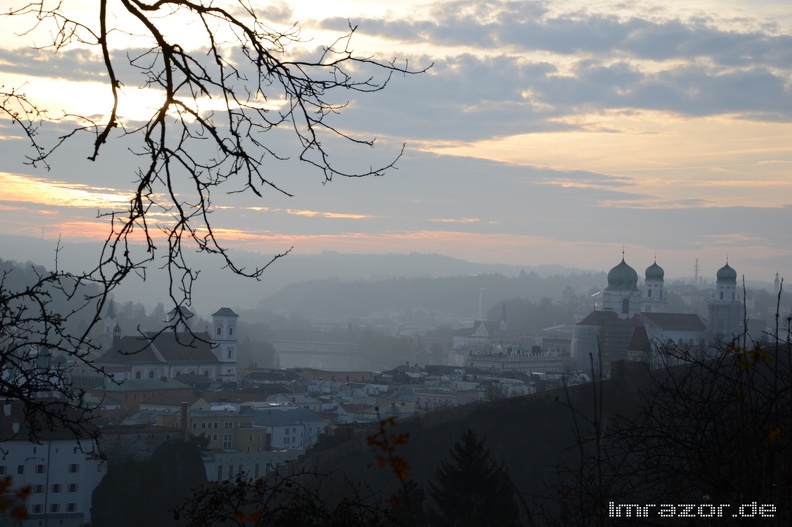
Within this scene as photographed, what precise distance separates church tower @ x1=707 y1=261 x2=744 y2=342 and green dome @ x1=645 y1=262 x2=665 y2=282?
435 cm

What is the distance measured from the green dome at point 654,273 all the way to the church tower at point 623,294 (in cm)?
331

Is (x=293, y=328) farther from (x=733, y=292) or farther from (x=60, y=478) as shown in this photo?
(x=60, y=478)

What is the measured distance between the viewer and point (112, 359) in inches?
2111

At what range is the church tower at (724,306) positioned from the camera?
7169 centimetres

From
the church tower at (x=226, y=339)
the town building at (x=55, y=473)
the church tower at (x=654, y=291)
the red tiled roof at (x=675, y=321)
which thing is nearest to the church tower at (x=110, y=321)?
the church tower at (x=226, y=339)

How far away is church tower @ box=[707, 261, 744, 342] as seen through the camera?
7169 centimetres

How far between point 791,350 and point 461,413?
21266 millimetres

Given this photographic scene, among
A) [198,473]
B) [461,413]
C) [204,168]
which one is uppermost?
[204,168]

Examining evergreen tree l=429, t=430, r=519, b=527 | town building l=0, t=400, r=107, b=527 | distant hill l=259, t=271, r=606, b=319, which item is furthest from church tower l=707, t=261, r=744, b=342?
distant hill l=259, t=271, r=606, b=319

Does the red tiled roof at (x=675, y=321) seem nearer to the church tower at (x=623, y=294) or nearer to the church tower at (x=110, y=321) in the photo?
the church tower at (x=623, y=294)

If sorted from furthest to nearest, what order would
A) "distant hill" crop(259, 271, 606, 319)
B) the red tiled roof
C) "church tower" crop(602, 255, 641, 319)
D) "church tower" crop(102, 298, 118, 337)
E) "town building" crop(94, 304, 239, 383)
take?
1. "distant hill" crop(259, 271, 606, 319)
2. "church tower" crop(602, 255, 641, 319)
3. the red tiled roof
4. "church tower" crop(102, 298, 118, 337)
5. "town building" crop(94, 304, 239, 383)

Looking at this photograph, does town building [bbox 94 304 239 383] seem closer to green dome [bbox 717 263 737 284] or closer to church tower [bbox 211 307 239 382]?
church tower [bbox 211 307 239 382]

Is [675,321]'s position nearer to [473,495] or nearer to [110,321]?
[110,321]

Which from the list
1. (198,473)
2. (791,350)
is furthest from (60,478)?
(791,350)
